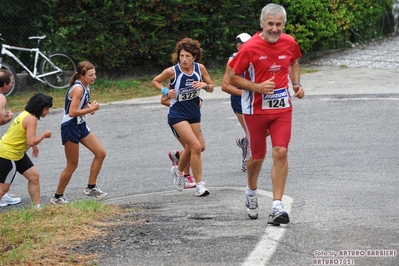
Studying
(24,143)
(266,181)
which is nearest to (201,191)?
(266,181)

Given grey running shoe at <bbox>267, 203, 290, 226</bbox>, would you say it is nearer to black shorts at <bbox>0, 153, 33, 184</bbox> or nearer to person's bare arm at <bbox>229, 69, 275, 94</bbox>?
person's bare arm at <bbox>229, 69, 275, 94</bbox>

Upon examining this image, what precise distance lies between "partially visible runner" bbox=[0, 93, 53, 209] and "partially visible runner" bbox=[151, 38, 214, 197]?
4.67 feet

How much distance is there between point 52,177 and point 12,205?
51.9 inches

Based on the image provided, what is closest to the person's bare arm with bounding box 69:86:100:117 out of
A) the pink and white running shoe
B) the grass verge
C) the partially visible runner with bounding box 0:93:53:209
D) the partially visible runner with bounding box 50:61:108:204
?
the partially visible runner with bounding box 50:61:108:204

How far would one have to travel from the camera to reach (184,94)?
32.6 ft

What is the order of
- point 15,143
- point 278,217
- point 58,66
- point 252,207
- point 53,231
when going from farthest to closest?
point 58,66, point 15,143, point 252,207, point 53,231, point 278,217

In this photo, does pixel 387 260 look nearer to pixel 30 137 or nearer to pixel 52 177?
pixel 30 137

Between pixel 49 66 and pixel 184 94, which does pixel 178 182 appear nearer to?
pixel 184 94

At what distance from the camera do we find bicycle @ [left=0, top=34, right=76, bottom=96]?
17.6 m

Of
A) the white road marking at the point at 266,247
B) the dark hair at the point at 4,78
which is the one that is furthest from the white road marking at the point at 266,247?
the dark hair at the point at 4,78

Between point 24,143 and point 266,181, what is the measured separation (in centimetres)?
289

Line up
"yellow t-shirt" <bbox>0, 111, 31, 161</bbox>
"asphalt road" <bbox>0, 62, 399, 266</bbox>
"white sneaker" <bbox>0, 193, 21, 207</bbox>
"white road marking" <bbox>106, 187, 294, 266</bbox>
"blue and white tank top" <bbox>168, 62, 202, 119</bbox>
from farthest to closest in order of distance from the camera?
"white sneaker" <bbox>0, 193, 21, 207</bbox> → "blue and white tank top" <bbox>168, 62, 202, 119</bbox> → "yellow t-shirt" <bbox>0, 111, 31, 161</bbox> → "asphalt road" <bbox>0, 62, 399, 266</bbox> → "white road marking" <bbox>106, 187, 294, 266</bbox>

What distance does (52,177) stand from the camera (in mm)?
11805

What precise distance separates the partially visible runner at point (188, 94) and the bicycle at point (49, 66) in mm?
8014
